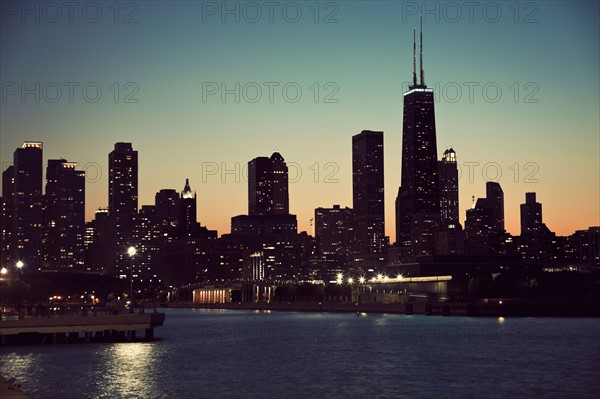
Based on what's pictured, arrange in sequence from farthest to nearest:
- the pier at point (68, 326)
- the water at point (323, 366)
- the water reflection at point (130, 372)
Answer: the pier at point (68, 326) → the water at point (323, 366) → the water reflection at point (130, 372)

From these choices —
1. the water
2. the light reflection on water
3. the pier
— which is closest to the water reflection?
the light reflection on water

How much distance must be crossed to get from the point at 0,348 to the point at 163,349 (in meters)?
20.1

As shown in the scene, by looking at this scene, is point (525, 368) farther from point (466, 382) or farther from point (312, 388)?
point (312, 388)

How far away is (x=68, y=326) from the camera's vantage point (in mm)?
110375

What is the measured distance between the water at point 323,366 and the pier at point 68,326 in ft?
8.52

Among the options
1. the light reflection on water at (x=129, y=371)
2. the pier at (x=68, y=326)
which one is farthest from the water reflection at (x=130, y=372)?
the pier at (x=68, y=326)

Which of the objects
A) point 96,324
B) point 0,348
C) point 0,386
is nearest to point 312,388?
point 0,386

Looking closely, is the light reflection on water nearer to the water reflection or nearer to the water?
the water reflection

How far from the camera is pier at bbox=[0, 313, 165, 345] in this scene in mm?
109375

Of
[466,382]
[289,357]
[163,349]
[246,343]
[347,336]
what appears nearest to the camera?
[466,382]

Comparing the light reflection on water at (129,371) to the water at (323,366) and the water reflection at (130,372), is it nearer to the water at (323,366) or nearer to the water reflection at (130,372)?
the water reflection at (130,372)

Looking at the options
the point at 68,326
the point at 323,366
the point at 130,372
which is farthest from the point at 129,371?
the point at 68,326

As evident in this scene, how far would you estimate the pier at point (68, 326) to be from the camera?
109375 mm

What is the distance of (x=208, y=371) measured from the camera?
310 ft
